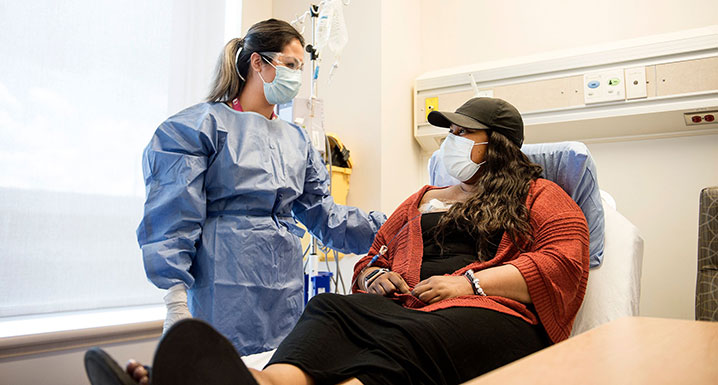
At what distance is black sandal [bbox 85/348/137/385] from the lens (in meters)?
0.62

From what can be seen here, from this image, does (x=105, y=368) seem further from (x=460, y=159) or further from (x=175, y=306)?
(x=460, y=159)

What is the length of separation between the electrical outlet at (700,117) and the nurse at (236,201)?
61.4 inches

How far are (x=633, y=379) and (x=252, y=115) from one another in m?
1.38

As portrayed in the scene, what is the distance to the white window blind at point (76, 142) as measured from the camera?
5.83ft

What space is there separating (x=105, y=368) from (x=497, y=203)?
1.09 metres

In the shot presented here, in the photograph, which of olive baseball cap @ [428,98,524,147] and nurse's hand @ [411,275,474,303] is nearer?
nurse's hand @ [411,275,474,303]

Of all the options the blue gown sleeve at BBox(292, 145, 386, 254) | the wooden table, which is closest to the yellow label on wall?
the blue gown sleeve at BBox(292, 145, 386, 254)

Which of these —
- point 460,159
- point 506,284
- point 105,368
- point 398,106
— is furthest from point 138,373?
point 398,106

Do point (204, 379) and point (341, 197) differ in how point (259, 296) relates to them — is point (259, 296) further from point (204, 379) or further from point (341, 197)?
point (341, 197)

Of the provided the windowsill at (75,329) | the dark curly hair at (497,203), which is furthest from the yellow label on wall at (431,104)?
the windowsill at (75,329)

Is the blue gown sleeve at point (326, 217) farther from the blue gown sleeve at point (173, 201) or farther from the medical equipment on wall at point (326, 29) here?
the medical equipment on wall at point (326, 29)

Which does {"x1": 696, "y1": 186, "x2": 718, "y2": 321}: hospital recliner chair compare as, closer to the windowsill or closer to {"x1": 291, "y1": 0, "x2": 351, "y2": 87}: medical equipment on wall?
{"x1": 291, "y1": 0, "x2": 351, "y2": 87}: medical equipment on wall

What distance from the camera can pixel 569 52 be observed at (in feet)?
7.86

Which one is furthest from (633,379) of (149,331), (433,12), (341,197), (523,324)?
(433,12)
